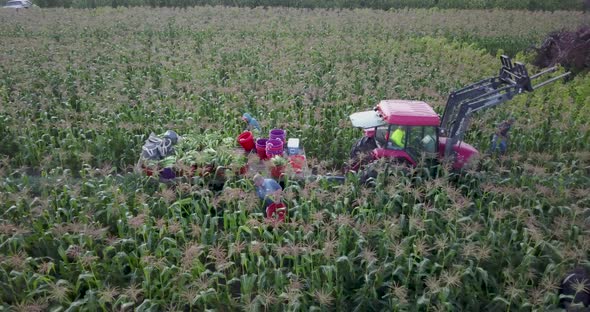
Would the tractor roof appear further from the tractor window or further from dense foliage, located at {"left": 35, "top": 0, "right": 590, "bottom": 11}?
dense foliage, located at {"left": 35, "top": 0, "right": 590, "bottom": 11}

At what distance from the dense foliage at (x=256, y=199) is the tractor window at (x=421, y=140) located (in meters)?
0.43

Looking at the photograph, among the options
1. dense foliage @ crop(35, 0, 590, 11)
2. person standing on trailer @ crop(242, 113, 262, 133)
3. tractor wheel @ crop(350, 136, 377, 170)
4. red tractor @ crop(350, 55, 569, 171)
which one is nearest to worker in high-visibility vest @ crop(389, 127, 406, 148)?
red tractor @ crop(350, 55, 569, 171)

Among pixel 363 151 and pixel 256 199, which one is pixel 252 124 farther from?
pixel 256 199

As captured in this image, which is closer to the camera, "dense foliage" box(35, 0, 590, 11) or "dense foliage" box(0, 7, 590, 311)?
"dense foliage" box(0, 7, 590, 311)

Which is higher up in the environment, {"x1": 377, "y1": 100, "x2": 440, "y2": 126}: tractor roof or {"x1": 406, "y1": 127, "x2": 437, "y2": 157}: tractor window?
{"x1": 377, "y1": 100, "x2": 440, "y2": 126}: tractor roof

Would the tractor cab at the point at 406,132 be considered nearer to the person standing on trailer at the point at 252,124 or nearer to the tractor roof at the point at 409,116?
the tractor roof at the point at 409,116

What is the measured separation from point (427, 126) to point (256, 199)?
2.83 metres

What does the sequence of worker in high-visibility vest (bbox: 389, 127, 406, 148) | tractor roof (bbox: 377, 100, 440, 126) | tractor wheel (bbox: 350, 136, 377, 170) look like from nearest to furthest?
tractor roof (bbox: 377, 100, 440, 126), worker in high-visibility vest (bbox: 389, 127, 406, 148), tractor wheel (bbox: 350, 136, 377, 170)

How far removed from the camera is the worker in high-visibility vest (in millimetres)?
6648

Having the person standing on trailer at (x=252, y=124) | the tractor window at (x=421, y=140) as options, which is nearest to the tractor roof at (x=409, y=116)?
the tractor window at (x=421, y=140)

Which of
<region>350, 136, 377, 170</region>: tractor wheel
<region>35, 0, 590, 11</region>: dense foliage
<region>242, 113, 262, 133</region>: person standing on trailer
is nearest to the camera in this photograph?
<region>350, 136, 377, 170</region>: tractor wheel

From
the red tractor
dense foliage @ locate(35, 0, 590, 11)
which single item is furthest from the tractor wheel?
dense foliage @ locate(35, 0, 590, 11)

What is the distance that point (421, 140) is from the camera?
6750 mm

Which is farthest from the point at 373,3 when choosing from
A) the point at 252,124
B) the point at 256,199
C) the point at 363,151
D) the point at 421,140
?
the point at 256,199
